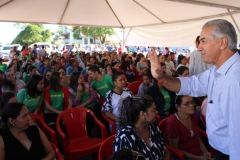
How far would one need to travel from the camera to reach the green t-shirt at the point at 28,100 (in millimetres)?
3463

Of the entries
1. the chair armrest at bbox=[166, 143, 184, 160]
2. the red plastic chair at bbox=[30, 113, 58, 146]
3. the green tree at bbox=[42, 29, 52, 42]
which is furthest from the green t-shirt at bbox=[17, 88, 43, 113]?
the green tree at bbox=[42, 29, 52, 42]

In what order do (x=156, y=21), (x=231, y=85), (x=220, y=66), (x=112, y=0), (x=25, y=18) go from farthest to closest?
1. (x=156, y=21)
2. (x=25, y=18)
3. (x=112, y=0)
4. (x=220, y=66)
5. (x=231, y=85)

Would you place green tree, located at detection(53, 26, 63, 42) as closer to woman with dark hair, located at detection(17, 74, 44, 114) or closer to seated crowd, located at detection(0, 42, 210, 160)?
seated crowd, located at detection(0, 42, 210, 160)

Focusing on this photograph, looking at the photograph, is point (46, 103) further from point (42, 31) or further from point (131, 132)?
point (42, 31)

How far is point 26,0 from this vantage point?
6.35m

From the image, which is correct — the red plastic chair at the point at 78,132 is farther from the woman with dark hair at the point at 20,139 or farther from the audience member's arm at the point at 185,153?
the audience member's arm at the point at 185,153

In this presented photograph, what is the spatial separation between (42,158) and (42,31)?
46.6 metres

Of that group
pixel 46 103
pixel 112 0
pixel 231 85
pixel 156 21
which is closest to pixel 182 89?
pixel 231 85

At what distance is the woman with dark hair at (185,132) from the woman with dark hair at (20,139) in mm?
1299

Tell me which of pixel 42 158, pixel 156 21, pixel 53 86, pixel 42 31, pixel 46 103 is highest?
pixel 42 31

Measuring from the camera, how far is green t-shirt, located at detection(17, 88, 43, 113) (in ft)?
11.4

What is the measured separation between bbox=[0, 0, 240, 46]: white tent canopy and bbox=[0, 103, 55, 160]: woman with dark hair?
4624 millimetres

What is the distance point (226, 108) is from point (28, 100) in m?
2.99

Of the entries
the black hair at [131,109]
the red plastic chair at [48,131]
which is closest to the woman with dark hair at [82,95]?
the red plastic chair at [48,131]
